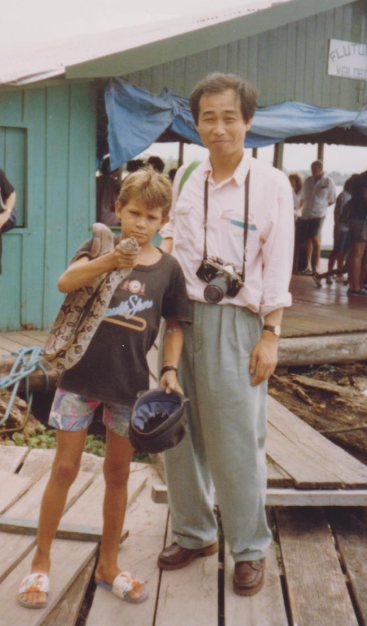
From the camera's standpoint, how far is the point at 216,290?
265cm

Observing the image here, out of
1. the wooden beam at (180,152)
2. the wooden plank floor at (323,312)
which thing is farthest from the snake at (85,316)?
the wooden beam at (180,152)

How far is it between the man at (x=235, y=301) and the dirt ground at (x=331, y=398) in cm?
275

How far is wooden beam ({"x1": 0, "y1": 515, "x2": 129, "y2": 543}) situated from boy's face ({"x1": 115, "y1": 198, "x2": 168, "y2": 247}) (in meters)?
1.33

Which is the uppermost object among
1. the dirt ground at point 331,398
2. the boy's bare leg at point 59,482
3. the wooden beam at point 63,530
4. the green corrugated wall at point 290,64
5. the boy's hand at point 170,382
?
the green corrugated wall at point 290,64

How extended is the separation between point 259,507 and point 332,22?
7.90m

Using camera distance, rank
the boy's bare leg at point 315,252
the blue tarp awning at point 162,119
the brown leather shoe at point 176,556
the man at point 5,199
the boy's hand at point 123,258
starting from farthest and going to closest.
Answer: the boy's bare leg at point 315,252, the blue tarp awning at point 162,119, the man at point 5,199, the brown leather shoe at point 176,556, the boy's hand at point 123,258

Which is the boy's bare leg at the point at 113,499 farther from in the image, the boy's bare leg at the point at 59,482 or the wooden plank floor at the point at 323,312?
the wooden plank floor at the point at 323,312

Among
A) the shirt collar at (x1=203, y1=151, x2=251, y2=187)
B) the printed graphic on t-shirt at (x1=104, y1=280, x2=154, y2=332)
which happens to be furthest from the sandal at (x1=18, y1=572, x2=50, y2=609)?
the shirt collar at (x1=203, y1=151, x2=251, y2=187)

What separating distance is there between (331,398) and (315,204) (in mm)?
6423

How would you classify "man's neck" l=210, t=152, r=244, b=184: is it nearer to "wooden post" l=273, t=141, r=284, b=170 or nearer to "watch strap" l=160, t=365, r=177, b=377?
"watch strap" l=160, t=365, r=177, b=377

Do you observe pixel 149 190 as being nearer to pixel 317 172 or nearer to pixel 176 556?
pixel 176 556

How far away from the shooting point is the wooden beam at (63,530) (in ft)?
10.2

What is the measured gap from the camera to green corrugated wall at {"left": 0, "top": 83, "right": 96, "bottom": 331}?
675 cm

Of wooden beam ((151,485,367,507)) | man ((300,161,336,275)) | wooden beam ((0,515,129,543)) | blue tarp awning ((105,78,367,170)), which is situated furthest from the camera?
man ((300,161,336,275))
